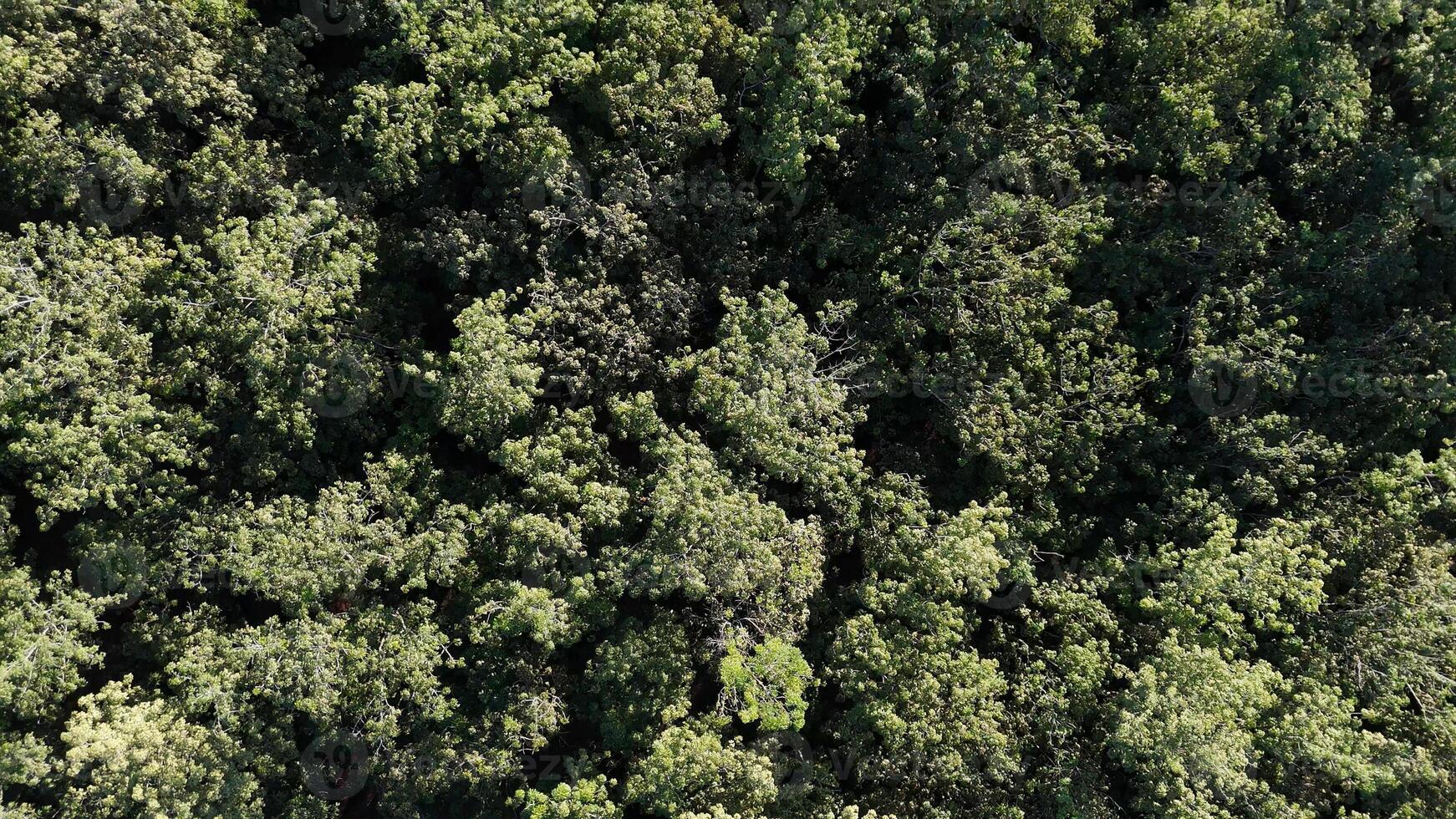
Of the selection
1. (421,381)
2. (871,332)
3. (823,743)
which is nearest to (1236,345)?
(871,332)

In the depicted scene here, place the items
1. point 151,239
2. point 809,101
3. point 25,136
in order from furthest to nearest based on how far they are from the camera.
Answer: point 809,101, point 151,239, point 25,136

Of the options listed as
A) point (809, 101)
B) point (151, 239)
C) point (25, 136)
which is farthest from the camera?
point (809, 101)

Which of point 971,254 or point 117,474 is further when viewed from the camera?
point 971,254

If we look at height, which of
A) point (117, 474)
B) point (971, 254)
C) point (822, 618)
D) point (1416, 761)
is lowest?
point (117, 474)

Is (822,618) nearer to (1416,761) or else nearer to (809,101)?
(809,101)

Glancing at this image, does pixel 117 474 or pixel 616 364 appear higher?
pixel 616 364

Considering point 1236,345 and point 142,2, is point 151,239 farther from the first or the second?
point 1236,345
